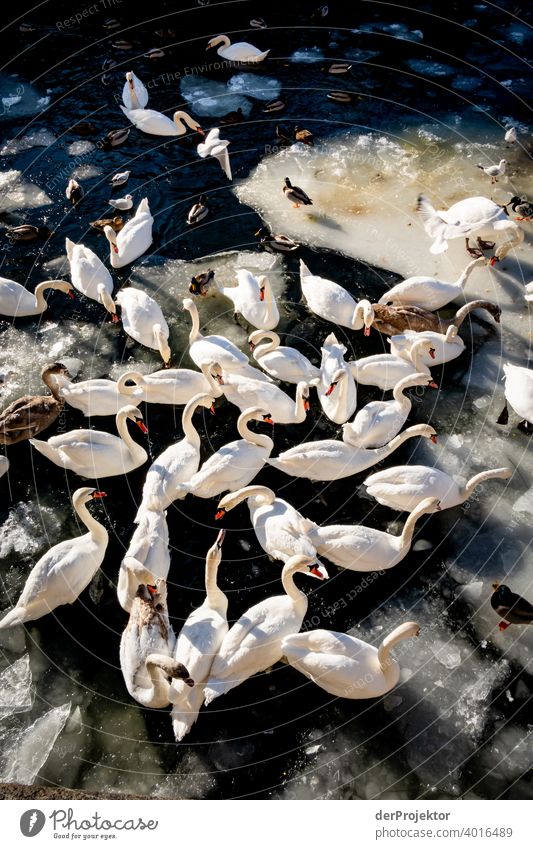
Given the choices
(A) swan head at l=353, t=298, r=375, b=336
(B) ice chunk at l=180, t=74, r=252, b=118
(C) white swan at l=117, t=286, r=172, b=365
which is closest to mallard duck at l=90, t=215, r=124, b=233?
(C) white swan at l=117, t=286, r=172, b=365

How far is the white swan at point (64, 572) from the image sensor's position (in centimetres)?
679

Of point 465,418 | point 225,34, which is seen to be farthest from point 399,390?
point 225,34

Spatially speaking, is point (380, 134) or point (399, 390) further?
point (380, 134)

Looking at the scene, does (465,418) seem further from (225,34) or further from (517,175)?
(225,34)

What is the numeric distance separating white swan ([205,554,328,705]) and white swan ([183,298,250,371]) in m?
2.96

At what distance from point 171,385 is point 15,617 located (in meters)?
3.14

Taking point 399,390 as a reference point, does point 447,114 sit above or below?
above

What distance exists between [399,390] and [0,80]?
38.5 feet

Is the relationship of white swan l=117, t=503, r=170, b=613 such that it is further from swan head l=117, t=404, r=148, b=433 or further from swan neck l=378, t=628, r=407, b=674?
swan neck l=378, t=628, r=407, b=674
